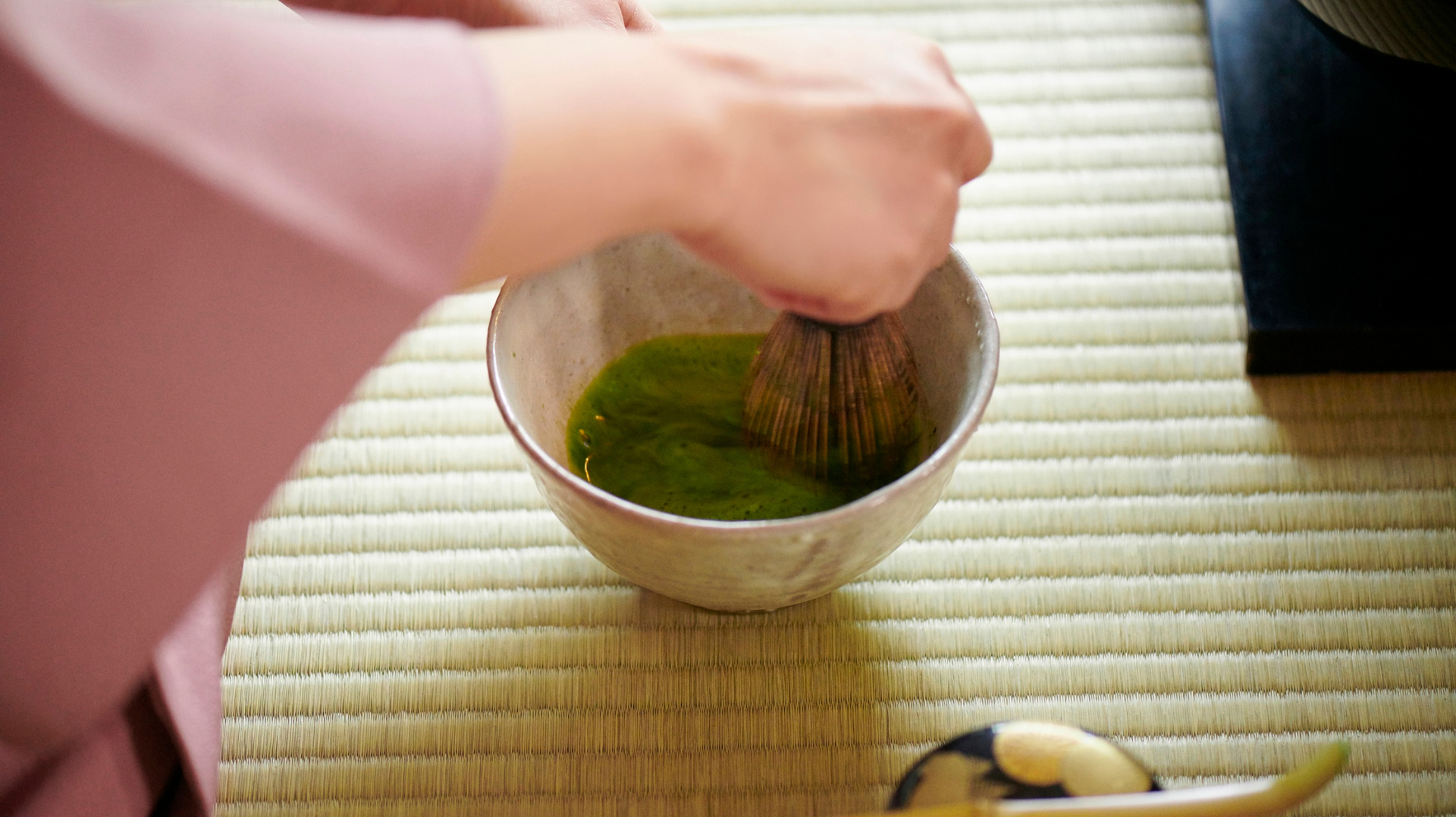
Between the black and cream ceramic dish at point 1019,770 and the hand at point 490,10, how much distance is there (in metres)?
0.43

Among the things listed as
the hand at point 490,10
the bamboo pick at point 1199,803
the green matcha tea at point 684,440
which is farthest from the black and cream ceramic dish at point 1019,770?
the hand at point 490,10

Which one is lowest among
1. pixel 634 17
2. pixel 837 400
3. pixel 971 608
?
pixel 971 608

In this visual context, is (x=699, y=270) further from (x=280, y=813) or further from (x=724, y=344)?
(x=280, y=813)

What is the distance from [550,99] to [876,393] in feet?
0.94

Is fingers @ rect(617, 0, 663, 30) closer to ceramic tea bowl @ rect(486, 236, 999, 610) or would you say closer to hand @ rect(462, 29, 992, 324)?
ceramic tea bowl @ rect(486, 236, 999, 610)

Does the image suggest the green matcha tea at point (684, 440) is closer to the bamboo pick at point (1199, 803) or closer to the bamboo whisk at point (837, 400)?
the bamboo whisk at point (837, 400)

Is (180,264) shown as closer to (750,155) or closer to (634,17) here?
(750,155)

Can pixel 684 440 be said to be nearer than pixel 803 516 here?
No

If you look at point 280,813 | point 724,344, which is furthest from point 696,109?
point 280,813

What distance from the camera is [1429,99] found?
75 centimetres

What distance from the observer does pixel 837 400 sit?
0.60 m

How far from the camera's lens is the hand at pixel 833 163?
0.41 meters

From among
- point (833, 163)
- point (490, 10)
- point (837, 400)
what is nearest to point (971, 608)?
point (837, 400)

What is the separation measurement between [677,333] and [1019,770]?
0.34m
